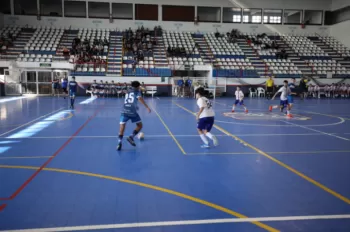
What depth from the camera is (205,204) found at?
427 cm

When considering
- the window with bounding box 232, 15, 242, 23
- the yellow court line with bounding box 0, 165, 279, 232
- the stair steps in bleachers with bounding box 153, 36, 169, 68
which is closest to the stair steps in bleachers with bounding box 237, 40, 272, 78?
the window with bounding box 232, 15, 242, 23

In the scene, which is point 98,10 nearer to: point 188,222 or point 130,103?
point 130,103

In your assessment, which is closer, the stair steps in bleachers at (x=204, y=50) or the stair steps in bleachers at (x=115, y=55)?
the stair steps in bleachers at (x=115, y=55)

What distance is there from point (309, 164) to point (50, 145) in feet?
20.2

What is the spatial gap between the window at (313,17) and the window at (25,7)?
32.8 meters

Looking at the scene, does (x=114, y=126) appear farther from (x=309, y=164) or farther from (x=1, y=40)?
(x=1, y=40)

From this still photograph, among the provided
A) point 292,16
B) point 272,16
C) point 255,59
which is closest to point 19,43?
point 255,59

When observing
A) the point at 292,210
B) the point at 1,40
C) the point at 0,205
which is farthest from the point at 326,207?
the point at 1,40

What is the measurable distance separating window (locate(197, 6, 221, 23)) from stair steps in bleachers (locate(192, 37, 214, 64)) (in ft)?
13.5

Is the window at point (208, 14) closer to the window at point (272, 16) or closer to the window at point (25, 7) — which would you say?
the window at point (272, 16)

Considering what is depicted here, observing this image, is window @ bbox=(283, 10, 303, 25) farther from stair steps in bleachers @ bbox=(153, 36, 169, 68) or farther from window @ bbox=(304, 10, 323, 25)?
stair steps in bleachers @ bbox=(153, 36, 169, 68)

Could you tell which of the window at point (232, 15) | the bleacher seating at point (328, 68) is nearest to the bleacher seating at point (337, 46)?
the bleacher seating at point (328, 68)

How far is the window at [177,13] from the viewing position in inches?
1421

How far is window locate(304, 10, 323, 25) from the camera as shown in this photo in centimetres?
3891
